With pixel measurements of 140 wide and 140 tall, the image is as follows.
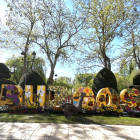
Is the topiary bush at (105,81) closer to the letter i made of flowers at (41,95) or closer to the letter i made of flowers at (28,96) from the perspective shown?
the letter i made of flowers at (41,95)

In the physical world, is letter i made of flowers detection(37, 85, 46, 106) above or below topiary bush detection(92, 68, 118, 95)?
below

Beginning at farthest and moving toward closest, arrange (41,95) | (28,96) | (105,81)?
(105,81), (28,96), (41,95)

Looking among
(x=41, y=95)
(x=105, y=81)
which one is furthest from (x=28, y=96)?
(x=105, y=81)

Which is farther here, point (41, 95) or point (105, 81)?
point (105, 81)

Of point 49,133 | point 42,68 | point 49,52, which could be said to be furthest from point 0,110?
point 42,68

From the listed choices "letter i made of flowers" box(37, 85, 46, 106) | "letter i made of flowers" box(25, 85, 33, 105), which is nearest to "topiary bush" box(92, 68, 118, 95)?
"letter i made of flowers" box(37, 85, 46, 106)

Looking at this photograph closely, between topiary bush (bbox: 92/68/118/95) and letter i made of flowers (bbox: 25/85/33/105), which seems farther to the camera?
topiary bush (bbox: 92/68/118/95)

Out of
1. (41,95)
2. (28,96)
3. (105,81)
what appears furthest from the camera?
(105,81)

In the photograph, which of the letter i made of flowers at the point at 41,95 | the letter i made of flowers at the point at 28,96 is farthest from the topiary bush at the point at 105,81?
the letter i made of flowers at the point at 28,96

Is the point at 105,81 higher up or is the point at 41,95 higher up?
the point at 105,81

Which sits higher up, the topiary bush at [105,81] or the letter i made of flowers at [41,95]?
the topiary bush at [105,81]

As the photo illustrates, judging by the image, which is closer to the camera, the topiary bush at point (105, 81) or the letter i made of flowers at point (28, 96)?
the letter i made of flowers at point (28, 96)

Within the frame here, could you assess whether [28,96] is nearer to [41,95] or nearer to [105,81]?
[41,95]

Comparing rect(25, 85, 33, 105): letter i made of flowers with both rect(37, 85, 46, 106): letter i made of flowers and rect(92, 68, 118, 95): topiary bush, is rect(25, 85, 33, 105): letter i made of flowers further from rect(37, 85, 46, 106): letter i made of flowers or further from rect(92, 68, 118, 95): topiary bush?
rect(92, 68, 118, 95): topiary bush
